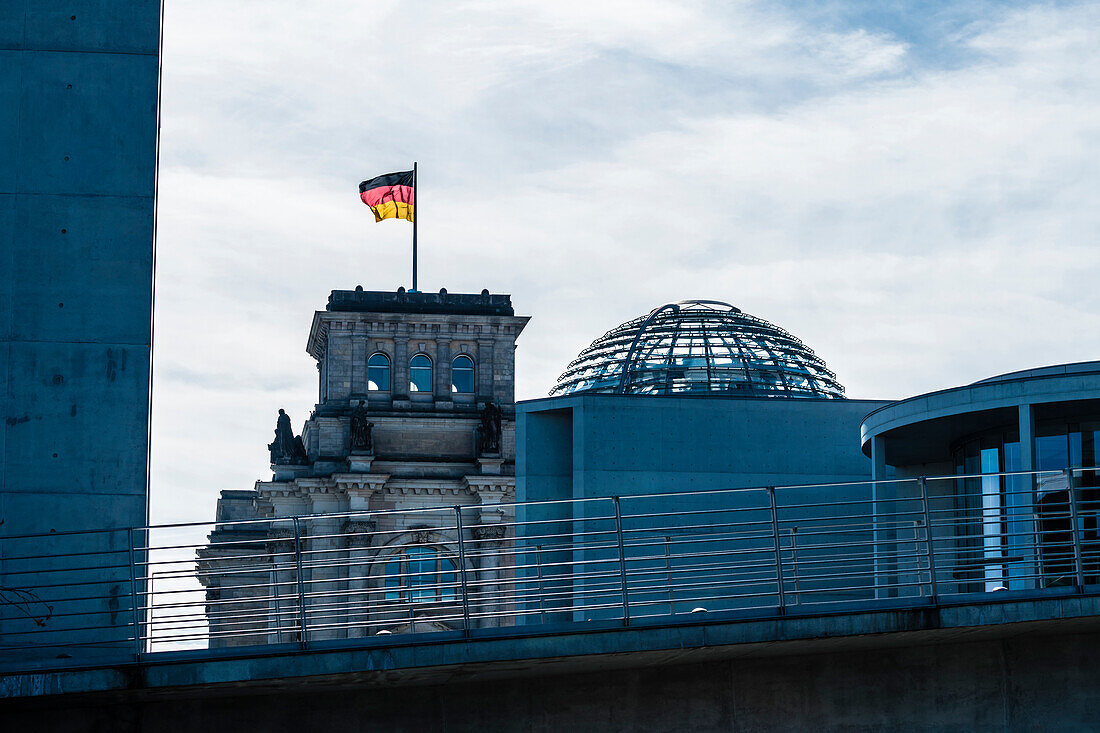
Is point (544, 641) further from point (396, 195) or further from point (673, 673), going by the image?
point (396, 195)

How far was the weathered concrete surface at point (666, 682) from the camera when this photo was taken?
47.5 ft

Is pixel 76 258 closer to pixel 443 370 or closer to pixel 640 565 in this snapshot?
pixel 640 565

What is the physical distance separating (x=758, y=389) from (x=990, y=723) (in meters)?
29.3

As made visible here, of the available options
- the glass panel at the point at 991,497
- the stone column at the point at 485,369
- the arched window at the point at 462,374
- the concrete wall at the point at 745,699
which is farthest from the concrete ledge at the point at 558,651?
the arched window at the point at 462,374

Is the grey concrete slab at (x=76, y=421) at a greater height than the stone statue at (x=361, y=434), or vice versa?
the stone statue at (x=361, y=434)

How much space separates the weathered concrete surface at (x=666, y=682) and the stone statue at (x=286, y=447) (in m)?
64.1

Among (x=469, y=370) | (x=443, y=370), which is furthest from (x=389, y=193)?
(x=469, y=370)

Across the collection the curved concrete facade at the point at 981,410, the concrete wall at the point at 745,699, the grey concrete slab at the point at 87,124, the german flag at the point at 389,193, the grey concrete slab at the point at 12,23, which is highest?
the german flag at the point at 389,193

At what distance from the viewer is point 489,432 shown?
3081 inches

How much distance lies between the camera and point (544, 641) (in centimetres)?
1463

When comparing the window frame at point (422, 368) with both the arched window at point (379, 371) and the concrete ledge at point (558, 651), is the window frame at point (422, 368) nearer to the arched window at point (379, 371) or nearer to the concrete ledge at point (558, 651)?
the arched window at point (379, 371)

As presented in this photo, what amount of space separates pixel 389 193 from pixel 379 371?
32.3ft

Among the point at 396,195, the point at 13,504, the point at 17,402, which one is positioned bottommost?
the point at 13,504

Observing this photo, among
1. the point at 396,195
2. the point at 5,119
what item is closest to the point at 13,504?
the point at 5,119
